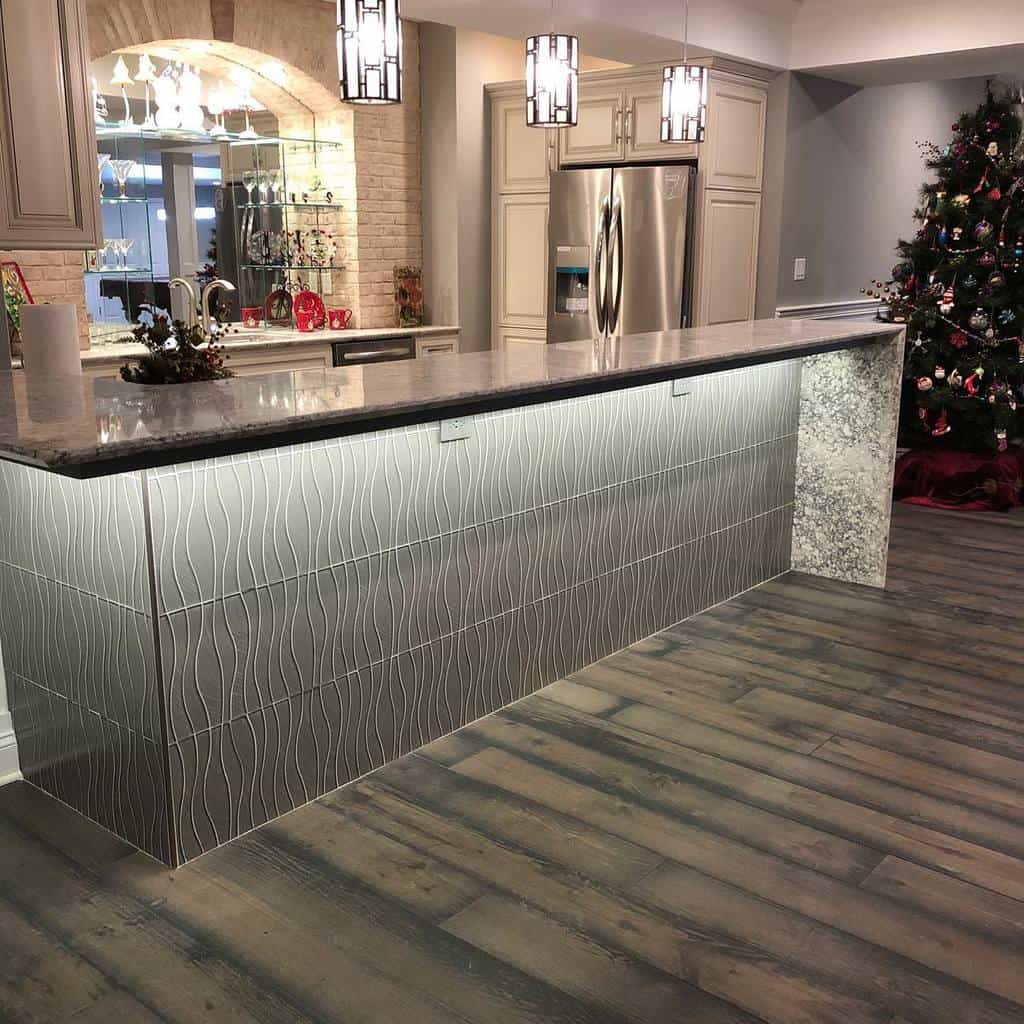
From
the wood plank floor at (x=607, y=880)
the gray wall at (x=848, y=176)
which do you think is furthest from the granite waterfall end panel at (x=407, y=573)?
the gray wall at (x=848, y=176)

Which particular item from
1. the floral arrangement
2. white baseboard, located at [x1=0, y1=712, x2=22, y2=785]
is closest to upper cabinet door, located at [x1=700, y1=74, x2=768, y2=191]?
the floral arrangement

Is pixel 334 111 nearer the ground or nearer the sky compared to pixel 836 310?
nearer the sky

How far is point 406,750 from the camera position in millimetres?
2938

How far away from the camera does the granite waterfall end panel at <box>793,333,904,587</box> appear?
4.20m

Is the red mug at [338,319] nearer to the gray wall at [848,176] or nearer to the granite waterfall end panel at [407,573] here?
the gray wall at [848,176]

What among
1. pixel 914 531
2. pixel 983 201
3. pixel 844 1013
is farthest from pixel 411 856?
pixel 983 201

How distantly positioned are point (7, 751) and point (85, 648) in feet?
1.71

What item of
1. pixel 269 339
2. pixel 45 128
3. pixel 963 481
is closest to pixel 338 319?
pixel 269 339

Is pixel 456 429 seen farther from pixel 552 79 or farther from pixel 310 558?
pixel 552 79

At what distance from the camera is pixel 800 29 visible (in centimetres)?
614

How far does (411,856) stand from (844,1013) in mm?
966

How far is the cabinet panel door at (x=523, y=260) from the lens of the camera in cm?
654

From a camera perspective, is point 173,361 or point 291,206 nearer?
point 173,361

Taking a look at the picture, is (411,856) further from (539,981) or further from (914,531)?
(914,531)
